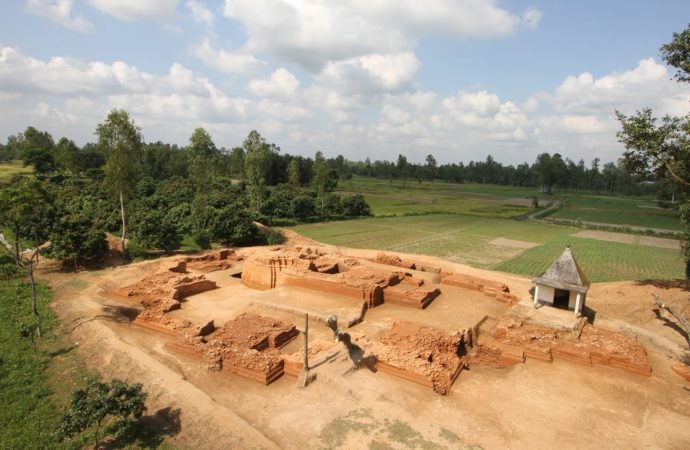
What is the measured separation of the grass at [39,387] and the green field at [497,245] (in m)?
22.8

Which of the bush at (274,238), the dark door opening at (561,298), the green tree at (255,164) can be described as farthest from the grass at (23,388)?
the green tree at (255,164)

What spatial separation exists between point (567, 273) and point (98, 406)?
49.0 ft

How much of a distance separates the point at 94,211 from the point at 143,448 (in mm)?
30824

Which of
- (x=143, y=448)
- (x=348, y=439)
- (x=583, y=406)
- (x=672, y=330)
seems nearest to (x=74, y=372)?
(x=143, y=448)

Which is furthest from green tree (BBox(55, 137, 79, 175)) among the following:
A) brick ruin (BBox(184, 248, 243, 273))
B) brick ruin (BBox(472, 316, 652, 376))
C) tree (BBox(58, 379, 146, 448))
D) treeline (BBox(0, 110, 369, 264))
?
brick ruin (BBox(472, 316, 652, 376))

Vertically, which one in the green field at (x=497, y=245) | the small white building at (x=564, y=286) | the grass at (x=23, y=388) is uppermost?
the small white building at (x=564, y=286)

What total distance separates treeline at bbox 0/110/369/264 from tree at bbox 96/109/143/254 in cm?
5

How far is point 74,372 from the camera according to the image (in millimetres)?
10922

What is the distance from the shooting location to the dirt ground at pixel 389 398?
8.51 m

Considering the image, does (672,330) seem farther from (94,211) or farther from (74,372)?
(94,211)

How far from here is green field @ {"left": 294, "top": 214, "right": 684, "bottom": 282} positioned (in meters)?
27.6

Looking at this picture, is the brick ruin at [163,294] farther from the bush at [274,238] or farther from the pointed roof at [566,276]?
the pointed roof at [566,276]

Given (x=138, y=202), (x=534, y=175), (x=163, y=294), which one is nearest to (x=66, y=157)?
(x=138, y=202)

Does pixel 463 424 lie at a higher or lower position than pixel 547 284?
lower
